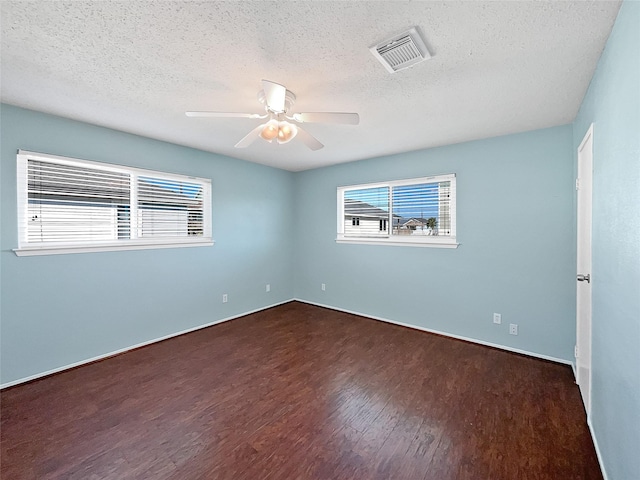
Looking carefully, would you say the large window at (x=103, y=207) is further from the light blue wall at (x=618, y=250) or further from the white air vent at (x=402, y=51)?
the light blue wall at (x=618, y=250)


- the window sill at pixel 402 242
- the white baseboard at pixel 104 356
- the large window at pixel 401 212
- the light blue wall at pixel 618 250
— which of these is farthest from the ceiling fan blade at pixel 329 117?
the white baseboard at pixel 104 356

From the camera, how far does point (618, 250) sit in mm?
1333

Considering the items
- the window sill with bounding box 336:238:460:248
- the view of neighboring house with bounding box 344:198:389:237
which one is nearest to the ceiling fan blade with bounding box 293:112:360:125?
the window sill with bounding box 336:238:460:248

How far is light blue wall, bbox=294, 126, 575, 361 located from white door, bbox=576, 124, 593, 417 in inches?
15.0

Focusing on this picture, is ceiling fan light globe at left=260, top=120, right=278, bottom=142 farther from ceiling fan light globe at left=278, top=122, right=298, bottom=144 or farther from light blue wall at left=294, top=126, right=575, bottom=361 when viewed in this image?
light blue wall at left=294, top=126, right=575, bottom=361

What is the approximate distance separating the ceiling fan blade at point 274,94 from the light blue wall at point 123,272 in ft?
7.41

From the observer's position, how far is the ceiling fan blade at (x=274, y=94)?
5.17 feet

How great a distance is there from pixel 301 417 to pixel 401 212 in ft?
9.58

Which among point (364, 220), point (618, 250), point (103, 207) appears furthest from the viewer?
point (364, 220)

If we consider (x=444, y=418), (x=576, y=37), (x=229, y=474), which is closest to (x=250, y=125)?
(x=576, y=37)

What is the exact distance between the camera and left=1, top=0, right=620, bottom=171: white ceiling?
53.7 inches

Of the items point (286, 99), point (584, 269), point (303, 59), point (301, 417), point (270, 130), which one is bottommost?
point (301, 417)

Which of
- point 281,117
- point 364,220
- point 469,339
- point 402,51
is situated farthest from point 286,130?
point 469,339

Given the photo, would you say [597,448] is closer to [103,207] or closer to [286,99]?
[286,99]
